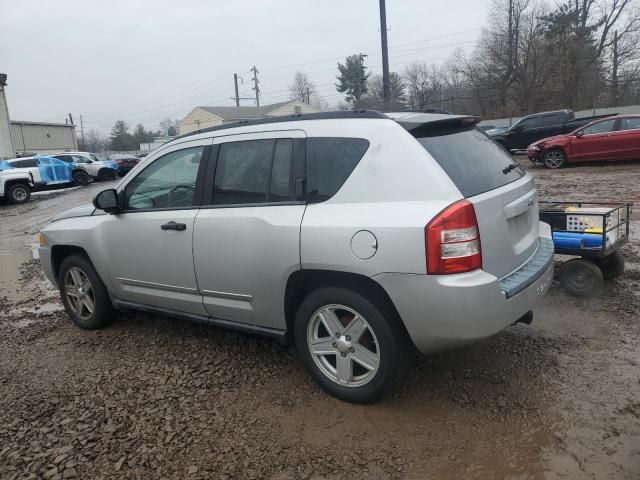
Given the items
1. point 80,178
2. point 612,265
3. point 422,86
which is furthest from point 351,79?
point 612,265

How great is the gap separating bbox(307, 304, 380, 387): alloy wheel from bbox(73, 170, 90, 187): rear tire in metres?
24.4

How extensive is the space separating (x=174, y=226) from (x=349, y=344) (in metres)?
1.59

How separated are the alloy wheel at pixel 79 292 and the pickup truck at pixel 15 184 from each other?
16330 millimetres

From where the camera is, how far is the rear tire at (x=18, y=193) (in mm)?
18531

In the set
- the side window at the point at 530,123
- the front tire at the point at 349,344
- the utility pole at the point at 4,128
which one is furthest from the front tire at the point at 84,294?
the utility pole at the point at 4,128

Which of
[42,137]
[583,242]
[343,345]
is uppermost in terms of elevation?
[42,137]

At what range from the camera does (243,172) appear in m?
3.46

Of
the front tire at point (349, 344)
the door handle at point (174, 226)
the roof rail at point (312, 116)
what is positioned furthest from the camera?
the door handle at point (174, 226)

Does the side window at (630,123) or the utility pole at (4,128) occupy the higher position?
the utility pole at (4,128)

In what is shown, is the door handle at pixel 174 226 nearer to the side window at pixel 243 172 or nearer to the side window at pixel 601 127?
the side window at pixel 243 172

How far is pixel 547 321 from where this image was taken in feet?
13.9

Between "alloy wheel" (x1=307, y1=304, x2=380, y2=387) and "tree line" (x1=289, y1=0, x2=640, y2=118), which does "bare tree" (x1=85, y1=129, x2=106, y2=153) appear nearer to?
"tree line" (x1=289, y1=0, x2=640, y2=118)

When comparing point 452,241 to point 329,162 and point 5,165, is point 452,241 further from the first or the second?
point 5,165

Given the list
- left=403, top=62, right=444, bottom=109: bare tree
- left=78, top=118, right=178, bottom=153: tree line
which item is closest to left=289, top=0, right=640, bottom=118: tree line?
left=403, top=62, right=444, bottom=109: bare tree
